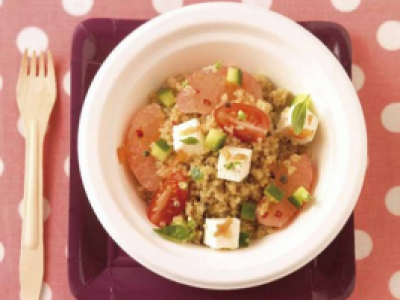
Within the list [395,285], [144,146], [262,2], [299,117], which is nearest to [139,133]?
[144,146]

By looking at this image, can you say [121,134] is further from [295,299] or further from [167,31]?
[295,299]

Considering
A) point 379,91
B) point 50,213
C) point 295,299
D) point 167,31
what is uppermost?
point 167,31

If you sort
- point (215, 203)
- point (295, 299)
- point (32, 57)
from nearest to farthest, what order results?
1. point (215, 203)
2. point (295, 299)
3. point (32, 57)

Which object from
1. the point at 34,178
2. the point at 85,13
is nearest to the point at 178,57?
the point at 85,13

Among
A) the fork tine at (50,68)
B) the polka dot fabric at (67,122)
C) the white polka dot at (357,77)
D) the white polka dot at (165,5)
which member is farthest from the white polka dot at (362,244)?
the fork tine at (50,68)

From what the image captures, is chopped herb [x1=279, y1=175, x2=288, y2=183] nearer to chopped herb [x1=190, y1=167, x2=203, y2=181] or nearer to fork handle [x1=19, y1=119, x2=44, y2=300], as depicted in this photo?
chopped herb [x1=190, y1=167, x2=203, y2=181]

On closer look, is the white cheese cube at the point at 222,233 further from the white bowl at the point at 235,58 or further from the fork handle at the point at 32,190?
the fork handle at the point at 32,190

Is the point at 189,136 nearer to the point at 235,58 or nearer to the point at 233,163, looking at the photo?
the point at 233,163
